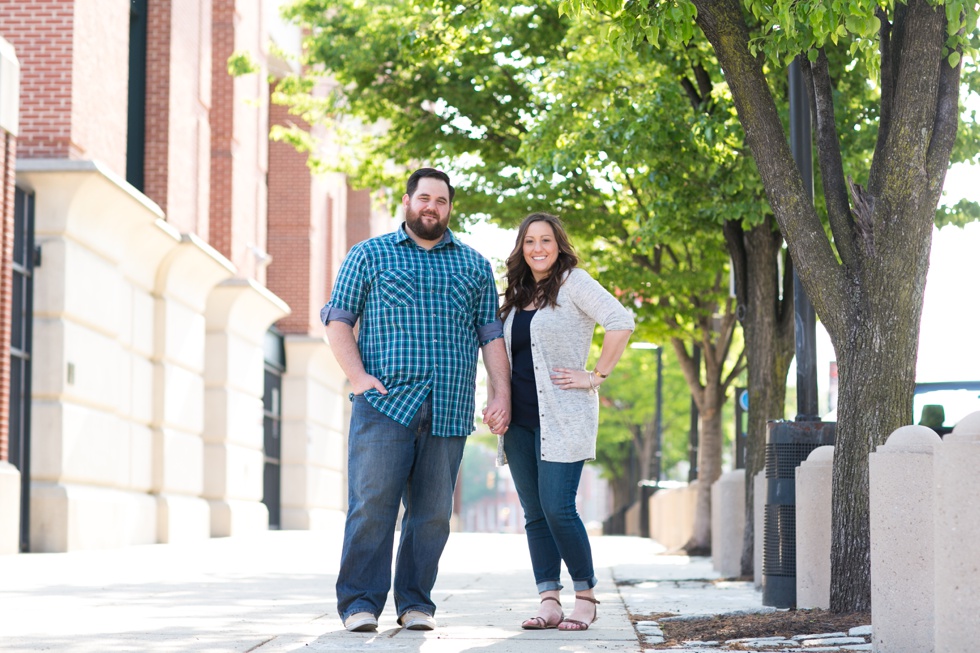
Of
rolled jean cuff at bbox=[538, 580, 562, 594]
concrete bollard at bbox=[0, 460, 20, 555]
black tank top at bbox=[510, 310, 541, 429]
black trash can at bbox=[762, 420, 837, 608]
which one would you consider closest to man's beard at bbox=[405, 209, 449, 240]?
black tank top at bbox=[510, 310, 541, 429]

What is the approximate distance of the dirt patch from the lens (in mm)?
6797

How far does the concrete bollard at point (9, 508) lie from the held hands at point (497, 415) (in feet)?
28.4

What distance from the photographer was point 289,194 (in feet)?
99.2

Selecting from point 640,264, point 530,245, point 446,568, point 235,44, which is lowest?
point 446,568

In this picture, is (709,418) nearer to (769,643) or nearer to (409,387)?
(769,643)

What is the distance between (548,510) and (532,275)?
120 cm

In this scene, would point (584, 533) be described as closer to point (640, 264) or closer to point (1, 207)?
point (1, 207)

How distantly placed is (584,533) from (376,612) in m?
1.09

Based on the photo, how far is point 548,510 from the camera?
6.68 metres

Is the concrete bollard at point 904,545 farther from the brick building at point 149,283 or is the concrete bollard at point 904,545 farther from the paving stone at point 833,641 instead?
the brick building at point 149,283

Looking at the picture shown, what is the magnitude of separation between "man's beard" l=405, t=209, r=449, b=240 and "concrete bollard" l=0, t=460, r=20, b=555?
8751mm

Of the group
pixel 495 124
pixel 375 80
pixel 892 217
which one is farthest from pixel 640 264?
pixel 892 217

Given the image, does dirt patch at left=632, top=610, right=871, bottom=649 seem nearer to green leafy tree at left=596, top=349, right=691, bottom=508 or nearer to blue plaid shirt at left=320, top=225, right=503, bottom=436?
blue plaid shirt at left=320, top=225, right=503, bottom=436

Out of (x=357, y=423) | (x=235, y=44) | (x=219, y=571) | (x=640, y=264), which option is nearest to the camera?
(x=357, y=423)
